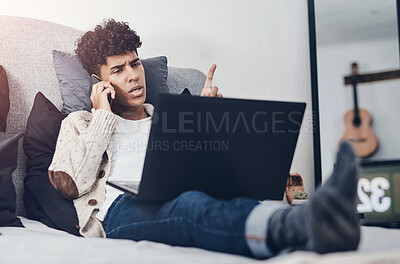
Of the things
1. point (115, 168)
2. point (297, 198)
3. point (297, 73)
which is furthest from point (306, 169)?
point (115, 168)

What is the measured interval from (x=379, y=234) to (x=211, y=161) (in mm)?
467

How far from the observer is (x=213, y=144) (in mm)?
951

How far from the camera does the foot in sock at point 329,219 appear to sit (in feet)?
2.17

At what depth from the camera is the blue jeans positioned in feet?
2.58

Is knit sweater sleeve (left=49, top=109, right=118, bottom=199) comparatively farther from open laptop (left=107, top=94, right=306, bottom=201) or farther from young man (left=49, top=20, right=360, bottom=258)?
open laptop (left=107, top=94, right=306, bottom=201)

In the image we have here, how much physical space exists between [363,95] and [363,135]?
0.22 m

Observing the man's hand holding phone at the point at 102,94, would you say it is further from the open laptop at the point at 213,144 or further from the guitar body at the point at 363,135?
the guitar body at the point at 363,135

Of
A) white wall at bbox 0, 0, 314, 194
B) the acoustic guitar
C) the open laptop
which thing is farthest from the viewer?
the acoustic guitar

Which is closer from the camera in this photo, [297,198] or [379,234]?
[379,234]

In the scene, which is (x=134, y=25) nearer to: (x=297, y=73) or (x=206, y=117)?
(x=297, y=73)

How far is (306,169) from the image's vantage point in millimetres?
2471

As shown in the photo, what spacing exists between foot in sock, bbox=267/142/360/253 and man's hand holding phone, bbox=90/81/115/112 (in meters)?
0.90

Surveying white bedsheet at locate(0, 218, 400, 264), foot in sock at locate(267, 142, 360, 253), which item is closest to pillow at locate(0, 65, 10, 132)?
white bedsheet at locate(0, 218, 400, 264)

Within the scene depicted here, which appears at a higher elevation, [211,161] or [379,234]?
[211,161]
